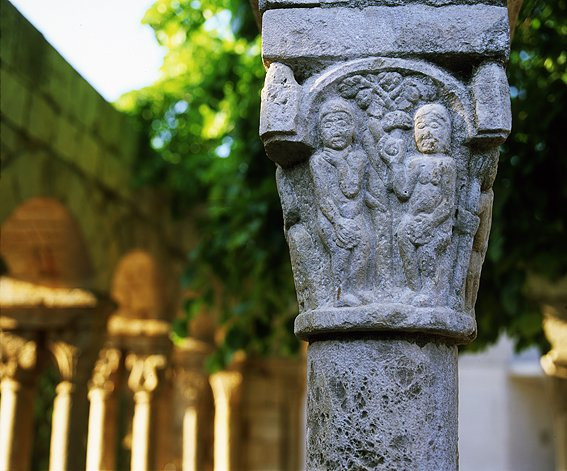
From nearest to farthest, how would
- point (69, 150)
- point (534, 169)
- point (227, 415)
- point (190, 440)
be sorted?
point (534, 169)
point (69, 150)
point (190, 440)
point (227, 415)

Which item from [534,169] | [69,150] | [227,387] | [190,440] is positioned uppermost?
[69,150]

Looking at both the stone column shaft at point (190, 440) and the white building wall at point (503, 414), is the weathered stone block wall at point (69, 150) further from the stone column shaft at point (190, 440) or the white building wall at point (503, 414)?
the white building wall at point (503, 414)

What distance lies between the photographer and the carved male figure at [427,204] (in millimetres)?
2305

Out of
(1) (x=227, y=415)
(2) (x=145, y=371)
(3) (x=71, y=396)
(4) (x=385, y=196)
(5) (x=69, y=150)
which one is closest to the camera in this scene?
(4) (x=385, y=196)

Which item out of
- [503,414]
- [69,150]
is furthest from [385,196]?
[503,414]

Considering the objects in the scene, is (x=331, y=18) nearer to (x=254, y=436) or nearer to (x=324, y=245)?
(x=324, y=245)

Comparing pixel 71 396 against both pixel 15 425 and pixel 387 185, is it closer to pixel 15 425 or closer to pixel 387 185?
pixel 15 425

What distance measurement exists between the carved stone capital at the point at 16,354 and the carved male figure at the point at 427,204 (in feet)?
15.6

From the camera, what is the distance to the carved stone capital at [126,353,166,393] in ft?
27.7

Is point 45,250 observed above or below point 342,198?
above

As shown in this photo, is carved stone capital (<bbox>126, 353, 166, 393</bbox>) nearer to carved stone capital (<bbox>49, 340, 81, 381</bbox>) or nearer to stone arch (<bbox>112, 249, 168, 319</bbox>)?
stone arch (<bbox>112, 249, 168, 319</bbox>)

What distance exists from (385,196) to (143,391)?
651 centimetres

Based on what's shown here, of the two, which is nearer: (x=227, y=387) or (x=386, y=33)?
(x=386, y=33)

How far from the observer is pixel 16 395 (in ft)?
21.0
